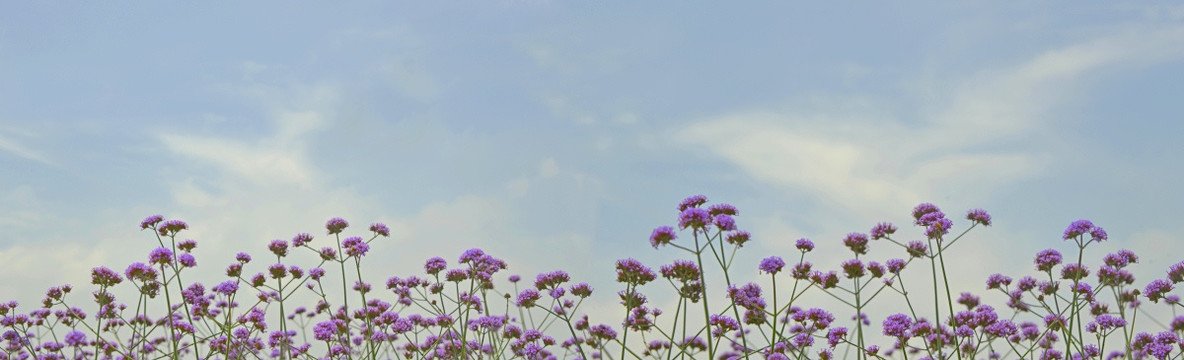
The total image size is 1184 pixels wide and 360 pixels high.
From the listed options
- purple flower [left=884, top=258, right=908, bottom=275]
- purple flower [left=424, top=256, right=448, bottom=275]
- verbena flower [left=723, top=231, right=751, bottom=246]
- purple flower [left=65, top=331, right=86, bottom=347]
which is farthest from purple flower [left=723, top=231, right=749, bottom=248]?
purple flower [left=65, top=331, right=86, bottom=347]

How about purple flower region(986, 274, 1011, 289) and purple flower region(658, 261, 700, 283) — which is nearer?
purple flower region(658, 261, 700, 283)

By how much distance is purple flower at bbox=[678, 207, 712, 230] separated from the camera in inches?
232

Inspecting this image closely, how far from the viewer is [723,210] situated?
6.27m

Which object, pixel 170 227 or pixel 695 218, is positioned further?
pixel 170 227

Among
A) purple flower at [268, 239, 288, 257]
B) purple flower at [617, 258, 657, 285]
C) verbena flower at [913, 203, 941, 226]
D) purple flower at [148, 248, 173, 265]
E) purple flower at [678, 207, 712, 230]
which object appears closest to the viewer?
purple flower at [678, 207, 712, 230]

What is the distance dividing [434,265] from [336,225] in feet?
3.57

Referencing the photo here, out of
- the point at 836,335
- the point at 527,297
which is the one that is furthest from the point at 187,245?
the point at 836,335

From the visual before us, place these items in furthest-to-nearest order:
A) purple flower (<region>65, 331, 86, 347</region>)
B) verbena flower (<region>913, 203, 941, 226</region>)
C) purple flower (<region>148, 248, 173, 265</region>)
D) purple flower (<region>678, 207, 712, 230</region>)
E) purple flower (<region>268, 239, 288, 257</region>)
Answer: purple flower (<region>65, 331, 86, 347</region>)
purple flower (<region>268, 239, 288, 257</region>)
purple flower (<region>148, 248, 173, 265</region>)
verbena flower (<region>913, 203, 941, 226</region>)
purple flower (<region>678, 207, 712, 230</region>)

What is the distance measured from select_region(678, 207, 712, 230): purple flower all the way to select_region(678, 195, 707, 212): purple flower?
43 cm

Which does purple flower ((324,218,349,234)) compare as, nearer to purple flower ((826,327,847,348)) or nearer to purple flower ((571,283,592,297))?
purple flower ((571,283,592,297))

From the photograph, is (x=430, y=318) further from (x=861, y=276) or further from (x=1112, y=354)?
(x=1112, y=354)

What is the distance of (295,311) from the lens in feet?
39.0

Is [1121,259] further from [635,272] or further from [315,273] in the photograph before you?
[315,273]

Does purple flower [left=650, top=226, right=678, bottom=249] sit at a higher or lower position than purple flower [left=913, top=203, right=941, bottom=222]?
lower
